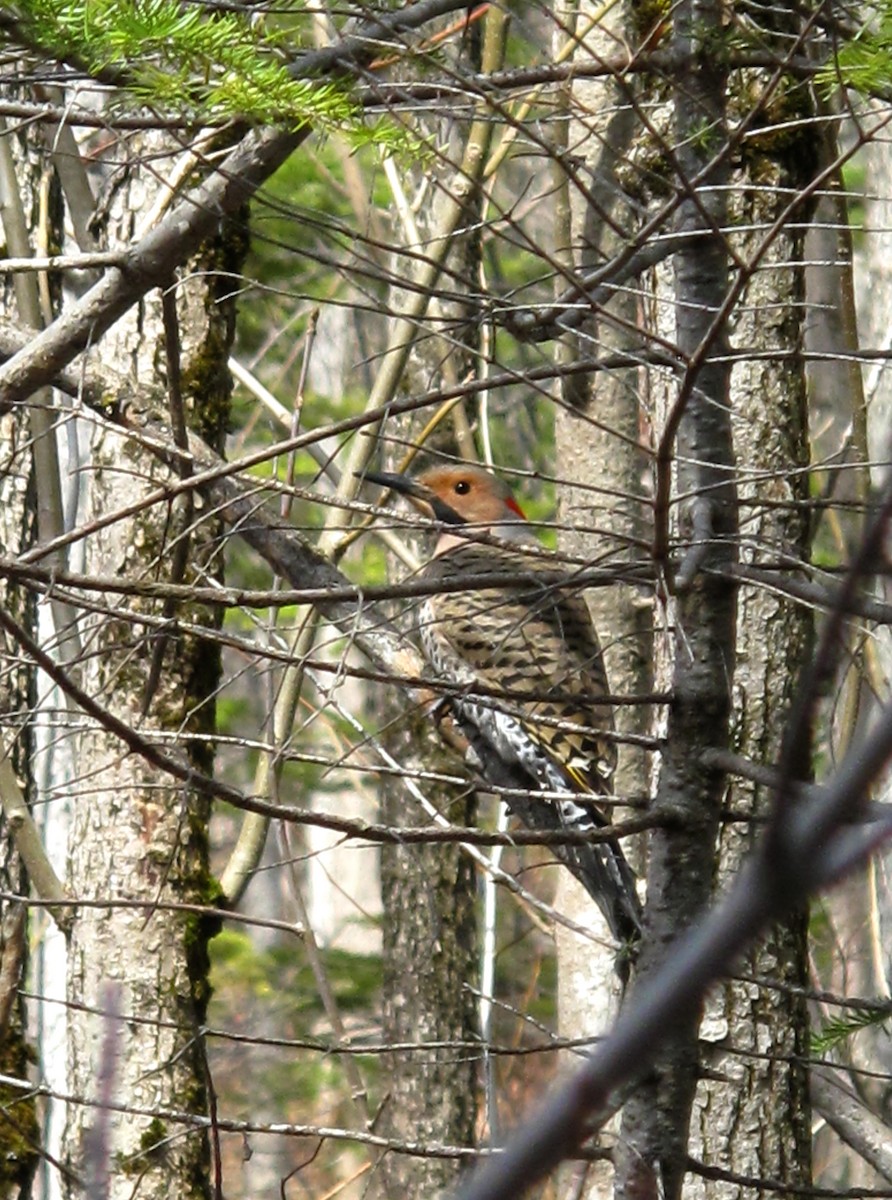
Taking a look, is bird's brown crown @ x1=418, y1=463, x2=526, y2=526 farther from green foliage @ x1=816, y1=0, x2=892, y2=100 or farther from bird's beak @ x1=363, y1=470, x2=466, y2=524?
green foliage @ x1=816, y1=0, x2=892, y2=100

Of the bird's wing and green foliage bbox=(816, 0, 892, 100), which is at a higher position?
green foliage bbox=(816, 0, 892, 100)

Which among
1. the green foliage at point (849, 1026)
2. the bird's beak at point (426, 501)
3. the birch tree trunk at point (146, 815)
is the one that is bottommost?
the green foliage at point (849, 1026)

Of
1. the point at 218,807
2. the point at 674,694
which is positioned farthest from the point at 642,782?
the point at 218,807

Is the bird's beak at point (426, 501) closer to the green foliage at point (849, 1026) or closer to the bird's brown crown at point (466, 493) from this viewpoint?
the bird's brown crown at point (466, 493)

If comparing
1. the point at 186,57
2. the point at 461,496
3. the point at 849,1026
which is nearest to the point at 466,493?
the point at 461,496

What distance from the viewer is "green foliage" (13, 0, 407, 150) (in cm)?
285

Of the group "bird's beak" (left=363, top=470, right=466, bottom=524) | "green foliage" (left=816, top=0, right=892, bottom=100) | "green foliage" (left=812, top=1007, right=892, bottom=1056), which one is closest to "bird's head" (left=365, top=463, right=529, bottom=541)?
"bird's beak" (left=363, top=470, right=466, bottom=524)

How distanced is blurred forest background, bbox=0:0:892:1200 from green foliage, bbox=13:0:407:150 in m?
0.01

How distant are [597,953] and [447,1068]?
6.81 feet

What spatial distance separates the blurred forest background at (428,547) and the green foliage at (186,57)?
0.01 m

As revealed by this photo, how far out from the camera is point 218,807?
13.4m

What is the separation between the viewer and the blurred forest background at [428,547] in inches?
106

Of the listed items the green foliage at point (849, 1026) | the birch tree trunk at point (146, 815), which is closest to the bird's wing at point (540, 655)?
the birch tree trunk at point (146, 815)

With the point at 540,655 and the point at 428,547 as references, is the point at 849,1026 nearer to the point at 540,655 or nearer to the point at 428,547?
the point at 540,655
